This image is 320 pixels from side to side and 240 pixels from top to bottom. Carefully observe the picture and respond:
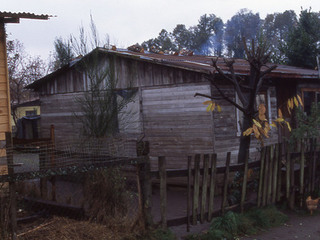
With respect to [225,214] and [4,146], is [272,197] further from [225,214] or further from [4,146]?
[4,146]

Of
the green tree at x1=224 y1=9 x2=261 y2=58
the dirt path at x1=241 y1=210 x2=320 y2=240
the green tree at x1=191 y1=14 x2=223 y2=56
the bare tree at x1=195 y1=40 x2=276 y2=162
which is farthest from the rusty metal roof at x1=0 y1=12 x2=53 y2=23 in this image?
the green tree at x1=224 y1=9 x2=261 y2=58

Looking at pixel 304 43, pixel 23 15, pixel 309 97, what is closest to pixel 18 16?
pixel 23 15

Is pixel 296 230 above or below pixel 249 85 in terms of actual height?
below

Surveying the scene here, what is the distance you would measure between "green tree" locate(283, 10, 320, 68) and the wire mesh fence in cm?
1650

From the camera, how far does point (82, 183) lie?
5.89 metres

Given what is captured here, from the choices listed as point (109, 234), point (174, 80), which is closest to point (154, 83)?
point (174, 80)

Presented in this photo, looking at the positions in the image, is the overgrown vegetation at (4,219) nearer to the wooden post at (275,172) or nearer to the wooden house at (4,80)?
the wooden house at (4,80)

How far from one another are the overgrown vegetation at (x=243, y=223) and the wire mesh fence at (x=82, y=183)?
4.01ft

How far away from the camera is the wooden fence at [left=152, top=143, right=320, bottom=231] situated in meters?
5.40

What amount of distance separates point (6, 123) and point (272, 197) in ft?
16.4

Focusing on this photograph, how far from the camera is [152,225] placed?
16.8ft

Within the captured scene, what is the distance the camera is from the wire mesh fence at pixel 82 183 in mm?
4543

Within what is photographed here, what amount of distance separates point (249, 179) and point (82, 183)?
10.6ft

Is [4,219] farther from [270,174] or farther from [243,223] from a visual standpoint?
[270,174]
